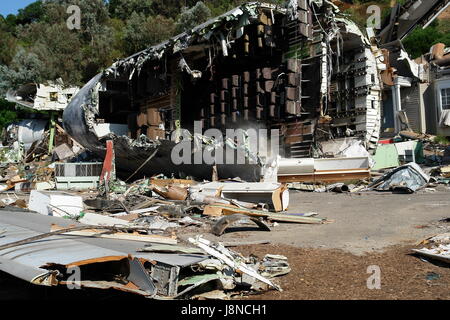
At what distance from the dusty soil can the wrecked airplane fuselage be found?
22.5ft

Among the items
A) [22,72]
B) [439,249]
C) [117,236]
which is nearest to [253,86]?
[117,236]

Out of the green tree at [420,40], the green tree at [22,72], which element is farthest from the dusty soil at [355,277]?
the green tree at [22,72]

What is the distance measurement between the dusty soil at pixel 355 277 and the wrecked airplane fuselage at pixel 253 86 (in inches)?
270

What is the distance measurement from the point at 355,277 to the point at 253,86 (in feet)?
36.9

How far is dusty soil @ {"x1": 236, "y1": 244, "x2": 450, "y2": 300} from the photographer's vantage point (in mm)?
3721

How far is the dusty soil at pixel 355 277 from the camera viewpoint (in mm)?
3721

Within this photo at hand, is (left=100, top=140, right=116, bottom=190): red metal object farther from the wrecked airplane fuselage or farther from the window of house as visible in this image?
the window of house

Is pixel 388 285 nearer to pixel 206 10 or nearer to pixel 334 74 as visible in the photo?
pixel 334 74

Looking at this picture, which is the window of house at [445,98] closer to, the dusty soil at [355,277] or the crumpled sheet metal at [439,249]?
the crumpled sheet metal at [439,249]

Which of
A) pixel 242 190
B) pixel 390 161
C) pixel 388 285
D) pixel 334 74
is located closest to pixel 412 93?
pixel 390 161

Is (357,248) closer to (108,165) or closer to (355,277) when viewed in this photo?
(355,277)

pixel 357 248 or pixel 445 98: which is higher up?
pixel 445 98

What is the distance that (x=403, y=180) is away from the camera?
36.3ft

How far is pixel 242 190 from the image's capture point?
30.3 feet
